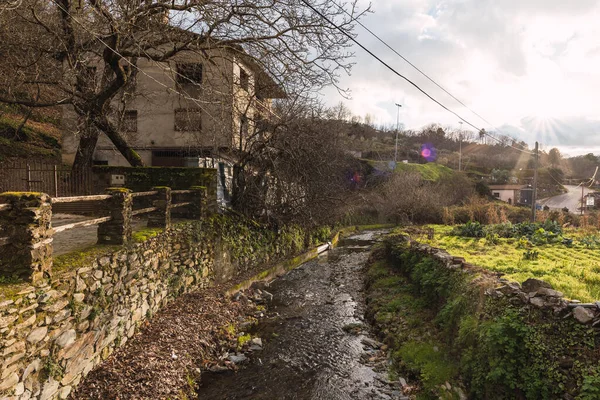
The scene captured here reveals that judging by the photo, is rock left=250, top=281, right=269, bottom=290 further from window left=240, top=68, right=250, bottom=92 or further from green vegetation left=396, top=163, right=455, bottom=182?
green vegetation left=396, top=163, right=455, bottom=182

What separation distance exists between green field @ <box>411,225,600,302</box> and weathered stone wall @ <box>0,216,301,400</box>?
26.3 feet

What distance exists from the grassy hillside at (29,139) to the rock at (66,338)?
18.5 meters

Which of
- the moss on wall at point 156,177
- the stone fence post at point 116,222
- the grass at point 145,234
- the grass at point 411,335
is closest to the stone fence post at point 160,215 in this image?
the grass at point 145,234

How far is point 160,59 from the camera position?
10844mm

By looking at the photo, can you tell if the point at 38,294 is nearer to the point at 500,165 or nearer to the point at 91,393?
the point at 91,393

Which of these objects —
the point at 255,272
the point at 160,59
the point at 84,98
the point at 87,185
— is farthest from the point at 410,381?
the point at 87,185

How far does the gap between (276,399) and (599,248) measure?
1279 centimetres

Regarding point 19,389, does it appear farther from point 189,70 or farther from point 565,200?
point 565,200

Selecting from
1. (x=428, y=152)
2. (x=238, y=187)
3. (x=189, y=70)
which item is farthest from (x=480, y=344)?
(x=428, y=152)

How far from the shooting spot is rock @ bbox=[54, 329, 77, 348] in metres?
4.66

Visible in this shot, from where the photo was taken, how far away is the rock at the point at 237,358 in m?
7.17

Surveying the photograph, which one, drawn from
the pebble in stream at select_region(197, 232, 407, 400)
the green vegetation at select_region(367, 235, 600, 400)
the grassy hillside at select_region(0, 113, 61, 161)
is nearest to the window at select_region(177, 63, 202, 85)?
the pebble in stream at select_region(197, 232, 407, 400)

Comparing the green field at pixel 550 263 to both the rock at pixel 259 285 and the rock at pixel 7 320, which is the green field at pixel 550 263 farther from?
the rock at pixel 7 320

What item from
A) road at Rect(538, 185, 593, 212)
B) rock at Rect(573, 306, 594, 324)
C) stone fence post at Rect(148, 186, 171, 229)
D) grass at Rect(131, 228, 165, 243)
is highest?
stone fence post at Rect(148, 186, 171, 229)
